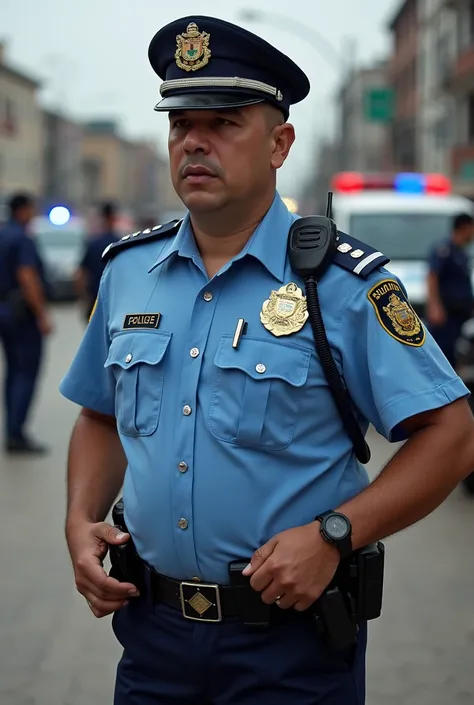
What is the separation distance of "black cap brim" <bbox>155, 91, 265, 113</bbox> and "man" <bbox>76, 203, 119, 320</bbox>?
27.7 ft

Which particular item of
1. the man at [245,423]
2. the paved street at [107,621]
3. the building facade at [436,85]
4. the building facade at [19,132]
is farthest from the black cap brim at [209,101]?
the building facade at [19,132]

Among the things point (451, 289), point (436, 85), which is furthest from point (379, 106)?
point (436, 85)

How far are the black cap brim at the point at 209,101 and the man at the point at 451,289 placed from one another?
6.52m

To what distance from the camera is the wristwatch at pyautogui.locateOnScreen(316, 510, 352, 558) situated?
6.95 ft

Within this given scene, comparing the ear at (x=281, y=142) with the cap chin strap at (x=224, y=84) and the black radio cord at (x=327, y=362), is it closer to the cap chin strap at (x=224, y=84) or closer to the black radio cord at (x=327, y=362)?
the cap chin strap at (x=224, y=84)

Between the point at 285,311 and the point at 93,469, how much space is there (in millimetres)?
633

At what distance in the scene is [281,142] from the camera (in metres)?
2.36

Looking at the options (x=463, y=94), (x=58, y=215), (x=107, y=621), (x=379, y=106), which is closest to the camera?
(x=58, y=215)

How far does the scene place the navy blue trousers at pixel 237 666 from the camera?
7.33 ft

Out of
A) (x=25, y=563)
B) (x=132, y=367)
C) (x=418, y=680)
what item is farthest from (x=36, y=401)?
(x=132, y=367)

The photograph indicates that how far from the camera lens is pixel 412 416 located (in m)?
2.16

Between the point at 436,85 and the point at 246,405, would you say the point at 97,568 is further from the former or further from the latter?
the point at 436,85

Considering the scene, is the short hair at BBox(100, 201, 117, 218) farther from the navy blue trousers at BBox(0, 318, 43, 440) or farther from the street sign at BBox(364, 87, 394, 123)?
the street sign at BBox(364, 87, 394, 123)

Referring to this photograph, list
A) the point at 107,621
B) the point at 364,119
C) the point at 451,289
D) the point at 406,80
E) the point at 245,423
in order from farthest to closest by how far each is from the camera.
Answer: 1. the point at 406,80
2. the point at 364,119
3. the point at 451,289
4. the point at 107,621
5. the point at 245,423
